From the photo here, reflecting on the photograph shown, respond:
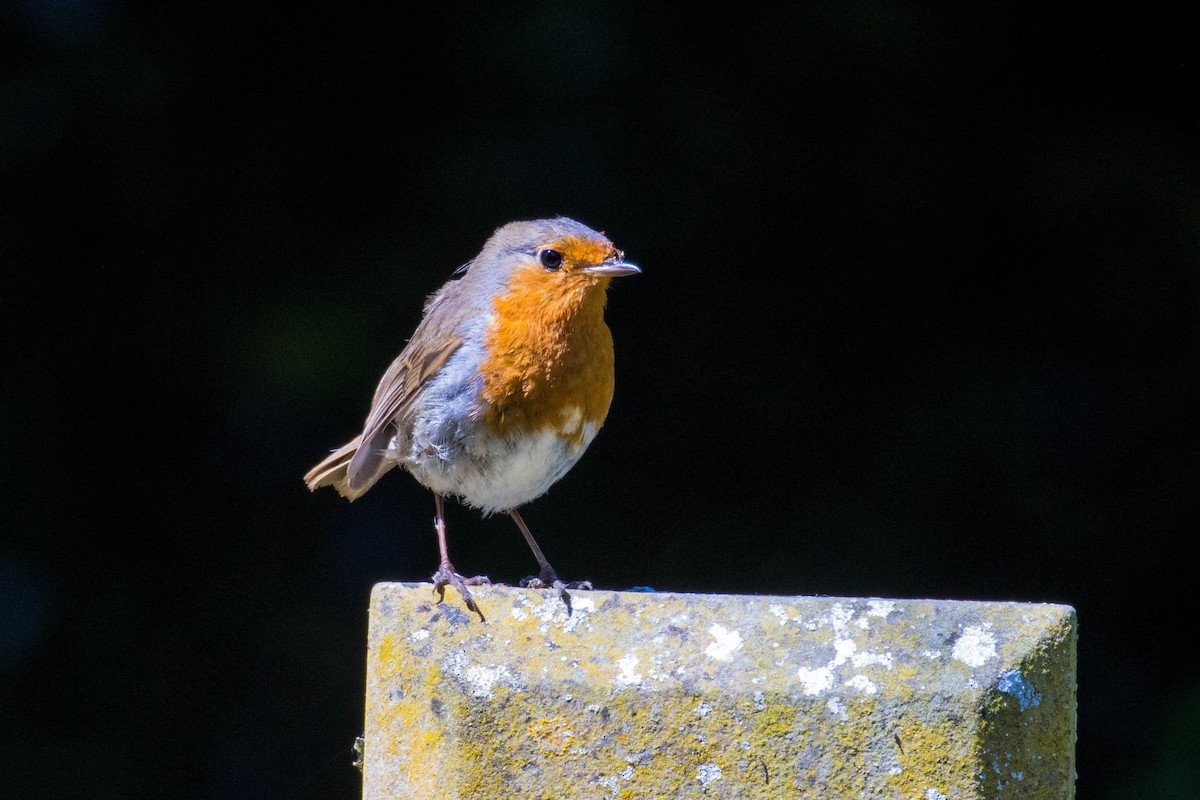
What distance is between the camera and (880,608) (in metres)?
1.44

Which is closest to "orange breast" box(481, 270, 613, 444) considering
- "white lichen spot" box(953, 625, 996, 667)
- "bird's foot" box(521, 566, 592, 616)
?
"bird's foot" box(521, 566, 592, 616)

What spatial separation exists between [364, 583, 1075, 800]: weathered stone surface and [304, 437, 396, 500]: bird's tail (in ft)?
5.77

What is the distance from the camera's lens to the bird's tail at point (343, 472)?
327cm

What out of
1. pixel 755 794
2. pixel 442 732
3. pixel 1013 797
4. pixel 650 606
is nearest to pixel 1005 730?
pixel 1013 797

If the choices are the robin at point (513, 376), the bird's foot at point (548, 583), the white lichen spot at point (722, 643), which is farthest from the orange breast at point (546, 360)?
the white lichen spot at point (722, 643)

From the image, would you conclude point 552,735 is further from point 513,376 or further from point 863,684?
point 513,376

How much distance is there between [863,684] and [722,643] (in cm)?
16

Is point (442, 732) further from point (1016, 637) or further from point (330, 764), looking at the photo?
point (330, 764)

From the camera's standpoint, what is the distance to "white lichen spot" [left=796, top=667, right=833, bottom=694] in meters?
1.41

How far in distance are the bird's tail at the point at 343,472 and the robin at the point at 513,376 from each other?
0.30 feet

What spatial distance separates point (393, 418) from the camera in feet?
10.3

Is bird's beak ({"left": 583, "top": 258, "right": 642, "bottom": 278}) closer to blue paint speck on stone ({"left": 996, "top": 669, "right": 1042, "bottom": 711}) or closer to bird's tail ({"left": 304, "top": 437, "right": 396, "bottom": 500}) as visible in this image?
bird's tail ({"left": 304, "top": 437, "right": 396, "bottom": 500})

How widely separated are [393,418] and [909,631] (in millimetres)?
1917

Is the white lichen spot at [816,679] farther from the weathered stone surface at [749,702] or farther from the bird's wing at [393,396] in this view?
the bird's wing at [393,396]
